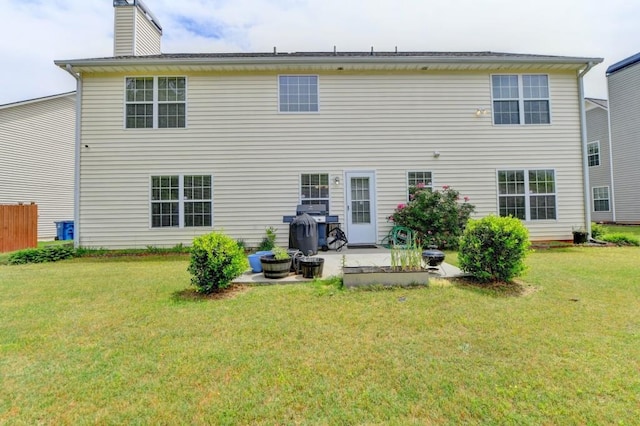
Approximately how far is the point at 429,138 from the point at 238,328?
8.37 metres

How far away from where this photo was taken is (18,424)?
6.47ft

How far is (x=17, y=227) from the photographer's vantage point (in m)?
10.2

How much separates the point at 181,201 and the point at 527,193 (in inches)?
418

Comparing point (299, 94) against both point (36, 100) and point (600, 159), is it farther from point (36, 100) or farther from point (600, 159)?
point (600, 159)

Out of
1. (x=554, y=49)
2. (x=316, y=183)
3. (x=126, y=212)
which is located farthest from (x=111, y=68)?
(x=554, y=49)

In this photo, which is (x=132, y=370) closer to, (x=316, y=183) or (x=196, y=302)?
(x=196, y=302)

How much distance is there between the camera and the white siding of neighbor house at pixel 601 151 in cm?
1762

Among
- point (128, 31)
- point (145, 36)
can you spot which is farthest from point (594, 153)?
point (128, 31)

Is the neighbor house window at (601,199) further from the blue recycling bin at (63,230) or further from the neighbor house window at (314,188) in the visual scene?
the blue recycling bin at (63,230)

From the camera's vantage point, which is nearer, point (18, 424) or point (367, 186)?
point (18, 424)

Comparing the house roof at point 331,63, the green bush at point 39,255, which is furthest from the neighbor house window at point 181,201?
the house roof at point 331,63

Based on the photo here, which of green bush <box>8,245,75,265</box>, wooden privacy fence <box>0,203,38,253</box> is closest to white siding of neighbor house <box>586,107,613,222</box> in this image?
green bush <box>8,245,75,265</box>

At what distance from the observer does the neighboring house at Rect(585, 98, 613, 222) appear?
17.7m

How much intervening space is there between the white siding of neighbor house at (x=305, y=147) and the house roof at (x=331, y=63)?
1.02 ft
